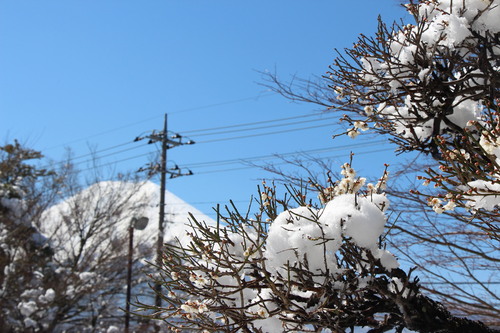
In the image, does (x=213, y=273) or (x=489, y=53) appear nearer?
(x=213, y=273)

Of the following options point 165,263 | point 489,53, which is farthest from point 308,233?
point 489,53

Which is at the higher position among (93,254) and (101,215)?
(101,215)

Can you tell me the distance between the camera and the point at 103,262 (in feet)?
62.3

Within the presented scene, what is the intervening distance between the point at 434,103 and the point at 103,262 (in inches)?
655

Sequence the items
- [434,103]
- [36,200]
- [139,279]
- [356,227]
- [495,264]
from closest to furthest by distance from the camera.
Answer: [356,227]
[434,103]
[495,264]
[36,200]
[139,279]

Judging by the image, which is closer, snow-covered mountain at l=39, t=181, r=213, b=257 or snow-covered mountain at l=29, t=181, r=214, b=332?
snow-covered mountain at l=29, t=181, r=214, b=332

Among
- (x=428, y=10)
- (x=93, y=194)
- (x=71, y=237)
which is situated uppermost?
(x=93, y=194)

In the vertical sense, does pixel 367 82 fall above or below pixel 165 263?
above

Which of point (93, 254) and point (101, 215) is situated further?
point (101, 215)

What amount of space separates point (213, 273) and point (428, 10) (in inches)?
139

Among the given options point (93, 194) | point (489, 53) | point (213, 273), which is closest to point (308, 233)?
point (213, 273)

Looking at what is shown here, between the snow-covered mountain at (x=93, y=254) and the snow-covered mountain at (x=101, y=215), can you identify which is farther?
the snow-covered mountain at (x=101, y=215)

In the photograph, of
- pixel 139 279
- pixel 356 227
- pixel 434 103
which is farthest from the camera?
pixel 139 279

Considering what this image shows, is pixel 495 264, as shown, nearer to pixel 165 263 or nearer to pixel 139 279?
pixel 165 263
